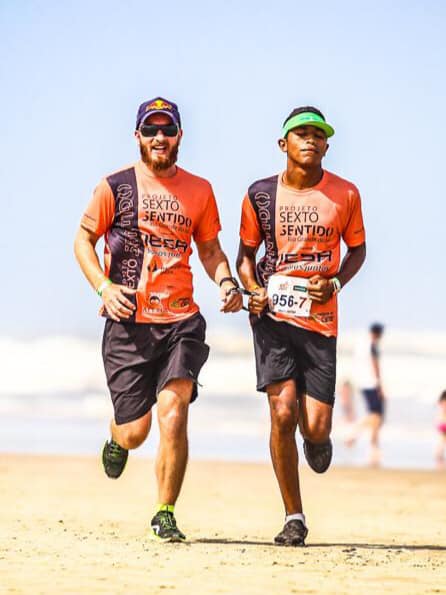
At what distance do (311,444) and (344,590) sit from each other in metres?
2.24

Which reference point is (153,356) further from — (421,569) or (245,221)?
(421,569)

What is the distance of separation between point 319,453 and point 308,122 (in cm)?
218

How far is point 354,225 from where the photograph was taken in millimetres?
9523

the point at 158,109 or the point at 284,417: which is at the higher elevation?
the point at 158,109

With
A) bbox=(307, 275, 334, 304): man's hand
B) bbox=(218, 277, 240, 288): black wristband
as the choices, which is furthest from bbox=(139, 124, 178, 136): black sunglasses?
bbox=(307, 275, 334, 304): man's hand

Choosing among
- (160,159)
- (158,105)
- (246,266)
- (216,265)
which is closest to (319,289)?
(246,266)

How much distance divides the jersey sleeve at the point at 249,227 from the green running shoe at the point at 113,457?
1687 mm

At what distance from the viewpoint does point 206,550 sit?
29.0 ft

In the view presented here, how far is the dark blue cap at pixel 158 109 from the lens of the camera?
30.6 feet

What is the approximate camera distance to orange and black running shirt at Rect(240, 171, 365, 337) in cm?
931

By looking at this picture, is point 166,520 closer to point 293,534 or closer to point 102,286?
point 293,534

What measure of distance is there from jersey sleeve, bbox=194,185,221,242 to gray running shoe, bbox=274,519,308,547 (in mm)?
1936

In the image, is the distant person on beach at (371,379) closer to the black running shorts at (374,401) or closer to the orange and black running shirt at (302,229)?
the black running shorts at (374,401)

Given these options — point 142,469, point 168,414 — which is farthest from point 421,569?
point 142,469
